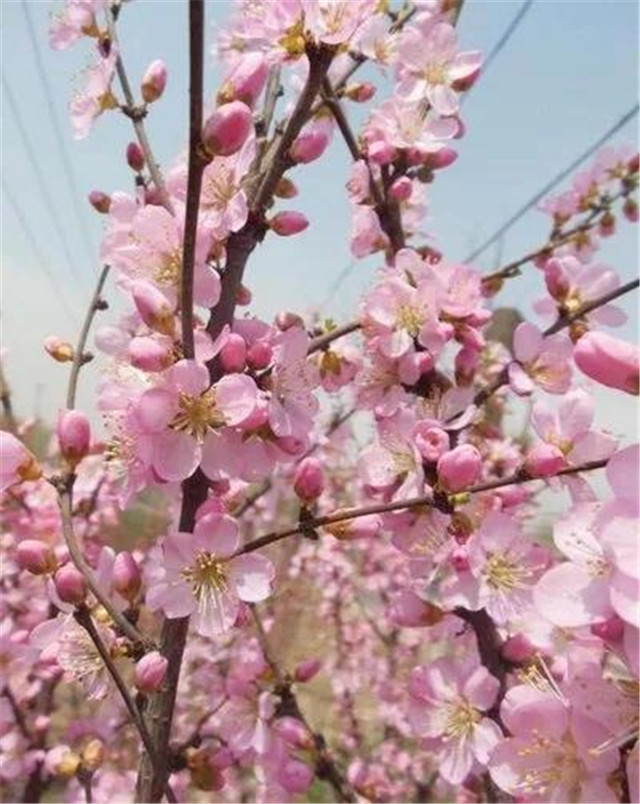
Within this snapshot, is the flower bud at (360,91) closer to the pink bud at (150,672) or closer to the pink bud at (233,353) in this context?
the pink bud at (233,353)

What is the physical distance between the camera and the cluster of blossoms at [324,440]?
893 mm

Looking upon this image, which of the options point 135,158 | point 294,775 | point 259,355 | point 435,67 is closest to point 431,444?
point 259,355

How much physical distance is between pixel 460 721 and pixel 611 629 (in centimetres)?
80

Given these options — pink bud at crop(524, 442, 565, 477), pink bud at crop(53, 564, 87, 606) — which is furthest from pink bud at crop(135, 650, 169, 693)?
pink bud at crop(524, 442, 565, 477)

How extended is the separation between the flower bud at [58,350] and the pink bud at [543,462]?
2.33 feet

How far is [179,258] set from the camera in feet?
4.10

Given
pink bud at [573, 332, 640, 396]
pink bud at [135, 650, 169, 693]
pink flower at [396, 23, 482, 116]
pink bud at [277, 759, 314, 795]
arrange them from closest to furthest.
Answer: pink bud at [573, 332, 640, 396] < pink bud at [135, 650, 169, 693] < pink bud at [277, 759, 314, 795] < pink flower at [396, 23, 482, 116]

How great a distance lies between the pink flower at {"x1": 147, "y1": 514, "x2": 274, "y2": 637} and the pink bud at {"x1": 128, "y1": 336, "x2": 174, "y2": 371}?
19cm

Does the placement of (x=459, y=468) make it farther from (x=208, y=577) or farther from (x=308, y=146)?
(x=308, y=146)

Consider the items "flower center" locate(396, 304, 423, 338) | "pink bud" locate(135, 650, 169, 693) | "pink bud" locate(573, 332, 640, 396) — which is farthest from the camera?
"flower center" locate(396, 304, 423, 338)

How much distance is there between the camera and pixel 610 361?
0.88m

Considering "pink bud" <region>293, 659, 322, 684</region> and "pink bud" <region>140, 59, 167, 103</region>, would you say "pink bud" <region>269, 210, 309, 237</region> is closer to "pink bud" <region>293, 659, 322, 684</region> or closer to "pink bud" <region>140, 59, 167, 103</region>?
"pink bud" <region>140, 59, 167, 103</region>

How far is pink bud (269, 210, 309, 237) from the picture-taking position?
1.27 metres

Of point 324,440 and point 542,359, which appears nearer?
point 542,359
